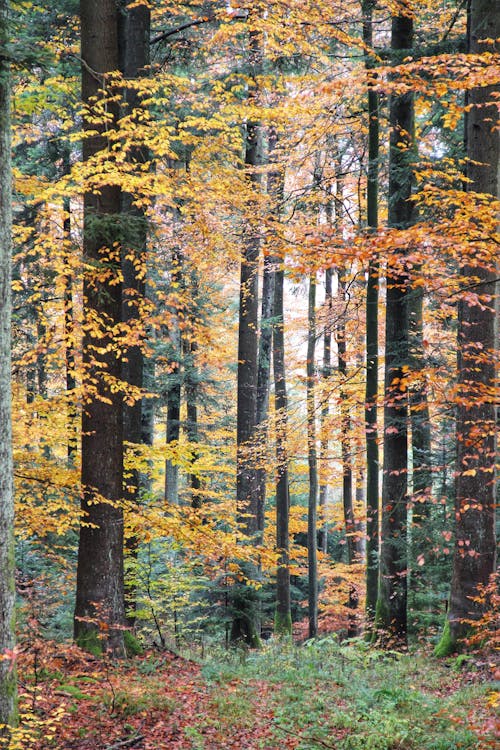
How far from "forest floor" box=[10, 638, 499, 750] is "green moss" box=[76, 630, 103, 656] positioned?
0.20 metres

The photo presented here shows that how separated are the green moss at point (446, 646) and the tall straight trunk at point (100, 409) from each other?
187 inches

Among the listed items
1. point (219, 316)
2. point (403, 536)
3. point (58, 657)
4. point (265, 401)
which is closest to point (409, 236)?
point (58, 657)

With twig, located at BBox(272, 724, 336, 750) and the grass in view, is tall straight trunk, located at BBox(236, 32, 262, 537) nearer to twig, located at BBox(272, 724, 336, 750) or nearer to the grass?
A: the grass

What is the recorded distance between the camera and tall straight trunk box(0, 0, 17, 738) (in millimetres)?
4852

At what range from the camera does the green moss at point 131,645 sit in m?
8.73

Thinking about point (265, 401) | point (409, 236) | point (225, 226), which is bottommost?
point (265, 401)

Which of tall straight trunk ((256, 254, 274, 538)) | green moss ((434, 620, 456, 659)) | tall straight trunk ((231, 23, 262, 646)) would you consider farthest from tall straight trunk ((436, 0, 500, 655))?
tall straight trunk ((256, 254, 274, 538))

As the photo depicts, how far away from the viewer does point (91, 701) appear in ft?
21.2

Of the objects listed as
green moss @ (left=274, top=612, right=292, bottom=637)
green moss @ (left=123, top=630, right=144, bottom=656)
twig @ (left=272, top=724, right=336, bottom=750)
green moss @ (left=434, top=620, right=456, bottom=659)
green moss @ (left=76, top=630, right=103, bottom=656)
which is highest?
green moss @ (left=76, top=630, right=103, bottom=656)

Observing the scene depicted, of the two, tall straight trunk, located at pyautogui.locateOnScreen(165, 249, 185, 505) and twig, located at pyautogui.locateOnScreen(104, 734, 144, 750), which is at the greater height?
tall straight trunk, located at pyautogui.locateOnScreen(165, 249, 185, 505)

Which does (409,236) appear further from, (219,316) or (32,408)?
(219,316)

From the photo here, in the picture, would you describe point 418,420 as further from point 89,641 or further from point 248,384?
point 89,641

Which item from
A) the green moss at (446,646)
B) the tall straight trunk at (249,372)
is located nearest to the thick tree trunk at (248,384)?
the tall straight trunk at (249,372)

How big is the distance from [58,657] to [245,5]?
9.41m
